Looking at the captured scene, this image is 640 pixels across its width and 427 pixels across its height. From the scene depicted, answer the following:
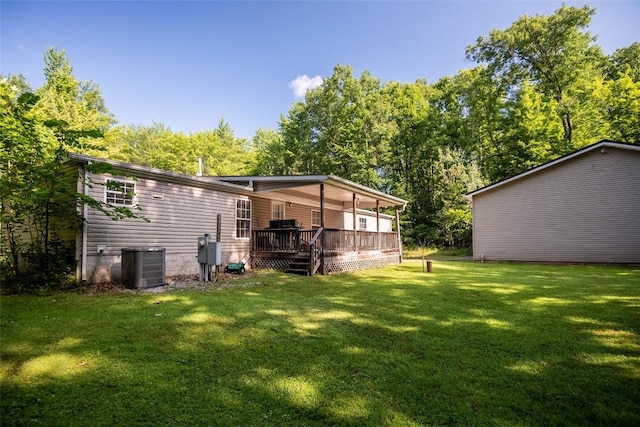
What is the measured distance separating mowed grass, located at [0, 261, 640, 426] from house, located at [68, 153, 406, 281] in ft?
6.67

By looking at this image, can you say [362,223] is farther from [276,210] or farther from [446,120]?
[446,120]

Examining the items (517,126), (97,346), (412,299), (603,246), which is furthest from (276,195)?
(517,126)

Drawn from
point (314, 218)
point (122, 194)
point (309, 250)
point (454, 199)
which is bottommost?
point (309, 250)

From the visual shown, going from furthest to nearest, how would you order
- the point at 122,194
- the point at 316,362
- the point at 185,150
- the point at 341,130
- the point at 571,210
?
the point at 185,150
the point at 341,130
the point at 571,210
the point at 122,194
the point at 316,362

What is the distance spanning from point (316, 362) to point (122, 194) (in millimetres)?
7517

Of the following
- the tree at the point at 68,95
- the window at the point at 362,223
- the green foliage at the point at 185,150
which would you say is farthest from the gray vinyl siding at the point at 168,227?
the green foliage at the point at 185,150

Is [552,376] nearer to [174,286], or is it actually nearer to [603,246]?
[174,286]

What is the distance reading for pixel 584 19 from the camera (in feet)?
76.0

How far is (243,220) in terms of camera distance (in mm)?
12273

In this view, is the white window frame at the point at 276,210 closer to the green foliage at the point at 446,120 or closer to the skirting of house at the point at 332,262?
the skirting of house at the point at 332,262

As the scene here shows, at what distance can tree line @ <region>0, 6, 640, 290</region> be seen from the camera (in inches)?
942

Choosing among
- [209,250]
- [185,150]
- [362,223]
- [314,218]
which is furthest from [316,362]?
[185,150]

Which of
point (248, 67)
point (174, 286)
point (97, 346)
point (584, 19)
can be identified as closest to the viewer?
point (97, 346)

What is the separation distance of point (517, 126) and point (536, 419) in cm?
2804
